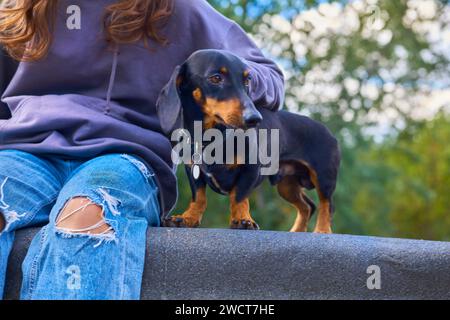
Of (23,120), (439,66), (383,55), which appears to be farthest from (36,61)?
(439,66)

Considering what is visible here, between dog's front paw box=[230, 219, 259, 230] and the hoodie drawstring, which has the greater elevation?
the hoodie drawstring

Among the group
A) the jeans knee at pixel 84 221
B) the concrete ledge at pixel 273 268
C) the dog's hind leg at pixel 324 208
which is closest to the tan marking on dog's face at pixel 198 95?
the concrete ledge at pixel 273 268

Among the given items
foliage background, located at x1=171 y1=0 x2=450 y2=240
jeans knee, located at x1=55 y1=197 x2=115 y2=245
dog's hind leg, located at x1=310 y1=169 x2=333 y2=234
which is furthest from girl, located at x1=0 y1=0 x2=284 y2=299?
foliage background, located at x1=171 y1=0 x2=450 y2=240

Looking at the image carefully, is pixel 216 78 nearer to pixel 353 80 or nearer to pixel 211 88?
pixel 211 88

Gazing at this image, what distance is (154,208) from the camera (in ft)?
9.25

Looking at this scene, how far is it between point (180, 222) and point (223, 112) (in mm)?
494

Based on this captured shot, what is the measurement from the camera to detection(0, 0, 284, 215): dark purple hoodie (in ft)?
9.27

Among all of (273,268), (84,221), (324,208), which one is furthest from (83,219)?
(324,208)

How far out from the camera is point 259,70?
3127 mm

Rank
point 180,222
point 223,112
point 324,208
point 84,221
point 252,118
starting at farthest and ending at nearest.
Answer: point 324,208 < point 180,222 < point 223,112 < point 252,118 < point 84,221

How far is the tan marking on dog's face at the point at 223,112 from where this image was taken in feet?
9.18

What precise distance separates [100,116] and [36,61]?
0.36 meters

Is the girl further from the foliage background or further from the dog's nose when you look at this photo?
the foliage background

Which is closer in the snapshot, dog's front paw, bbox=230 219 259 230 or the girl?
the girl
